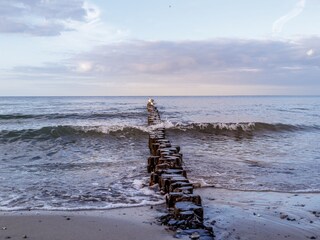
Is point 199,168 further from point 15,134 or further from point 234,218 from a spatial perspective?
point 15,134

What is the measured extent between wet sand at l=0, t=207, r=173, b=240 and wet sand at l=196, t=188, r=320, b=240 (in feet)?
2.89

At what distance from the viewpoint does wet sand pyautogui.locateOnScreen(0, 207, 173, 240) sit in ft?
16.0

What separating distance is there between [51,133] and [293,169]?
1170 centimetres

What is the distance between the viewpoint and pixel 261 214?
5.87 metres

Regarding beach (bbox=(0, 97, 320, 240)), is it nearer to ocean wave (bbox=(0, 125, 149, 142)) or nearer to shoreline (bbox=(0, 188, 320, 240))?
shoreline (bbox=(0, 188, 320, 240))

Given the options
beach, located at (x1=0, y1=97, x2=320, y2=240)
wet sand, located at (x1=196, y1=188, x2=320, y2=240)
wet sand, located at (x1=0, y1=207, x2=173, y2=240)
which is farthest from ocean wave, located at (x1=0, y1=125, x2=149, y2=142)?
wet sand, located at (x1=0, y1=207, x2=173, y2=240)

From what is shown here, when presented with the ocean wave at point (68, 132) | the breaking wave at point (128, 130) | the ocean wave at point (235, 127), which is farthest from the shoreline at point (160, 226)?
the ocean wave at point (235, 127)

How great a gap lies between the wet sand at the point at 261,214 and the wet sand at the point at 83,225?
88cm

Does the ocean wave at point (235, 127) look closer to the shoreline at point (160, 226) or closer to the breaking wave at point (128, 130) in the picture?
the breaking wave at point (128, 130)

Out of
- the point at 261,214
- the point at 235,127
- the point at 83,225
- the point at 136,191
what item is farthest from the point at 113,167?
the point at 235,127

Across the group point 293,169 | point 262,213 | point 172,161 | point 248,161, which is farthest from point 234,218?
point 248,161

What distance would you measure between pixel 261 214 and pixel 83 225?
254 centimetres

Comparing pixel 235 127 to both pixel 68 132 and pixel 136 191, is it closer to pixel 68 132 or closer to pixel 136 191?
pixel 68 132

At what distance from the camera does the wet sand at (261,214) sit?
5008 mm
